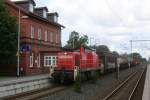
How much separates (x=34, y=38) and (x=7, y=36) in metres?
10.5

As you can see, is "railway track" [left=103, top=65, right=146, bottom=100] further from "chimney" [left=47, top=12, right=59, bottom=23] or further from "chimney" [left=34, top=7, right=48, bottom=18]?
"chimney" [left=47, top=12, right=59, bottom=23]

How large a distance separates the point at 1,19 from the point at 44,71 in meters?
15.3

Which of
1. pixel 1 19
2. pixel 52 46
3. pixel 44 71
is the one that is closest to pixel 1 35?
pixel 1 19

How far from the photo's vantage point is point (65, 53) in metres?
36.0

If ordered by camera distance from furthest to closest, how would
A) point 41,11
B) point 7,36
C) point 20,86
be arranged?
point 41,11 < point 7,36 < point 20,86

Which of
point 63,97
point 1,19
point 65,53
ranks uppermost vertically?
point 1,19

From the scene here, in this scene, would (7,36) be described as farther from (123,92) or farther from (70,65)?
(123,92)

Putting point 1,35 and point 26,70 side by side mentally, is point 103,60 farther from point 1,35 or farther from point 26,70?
point 1,35

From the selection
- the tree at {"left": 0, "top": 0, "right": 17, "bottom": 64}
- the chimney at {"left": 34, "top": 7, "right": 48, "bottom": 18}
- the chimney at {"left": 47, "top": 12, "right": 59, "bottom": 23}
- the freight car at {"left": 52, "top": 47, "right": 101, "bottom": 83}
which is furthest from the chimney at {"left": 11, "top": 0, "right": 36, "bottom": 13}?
the freight car at {"left": 52, "top": 47, "right": 101, "bottom": 83}

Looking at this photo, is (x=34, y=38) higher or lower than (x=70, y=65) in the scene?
higher

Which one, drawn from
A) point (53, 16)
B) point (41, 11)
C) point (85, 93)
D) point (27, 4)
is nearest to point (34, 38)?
point (27, 4)

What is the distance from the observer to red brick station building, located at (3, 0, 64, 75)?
50.5m

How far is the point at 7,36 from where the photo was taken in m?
43.2

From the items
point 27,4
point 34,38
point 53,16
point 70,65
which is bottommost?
point 70,65
